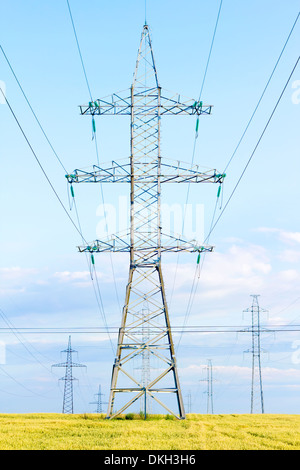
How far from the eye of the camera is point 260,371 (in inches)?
2958

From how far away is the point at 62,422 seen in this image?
3631 cm

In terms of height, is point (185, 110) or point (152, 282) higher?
point (185, 110)

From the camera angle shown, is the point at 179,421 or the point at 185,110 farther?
the point at 185,110

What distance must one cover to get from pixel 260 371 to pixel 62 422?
4323 centimetres

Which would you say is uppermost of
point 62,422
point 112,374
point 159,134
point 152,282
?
point 159,134
